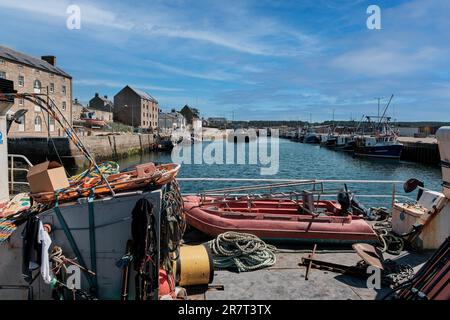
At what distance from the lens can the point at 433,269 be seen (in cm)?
405

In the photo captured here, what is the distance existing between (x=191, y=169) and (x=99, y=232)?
34054mm

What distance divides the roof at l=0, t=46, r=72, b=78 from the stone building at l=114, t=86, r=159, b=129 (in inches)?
1487

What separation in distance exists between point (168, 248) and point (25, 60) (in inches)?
1917

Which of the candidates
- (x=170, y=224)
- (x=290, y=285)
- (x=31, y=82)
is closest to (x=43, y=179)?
(x=170, y=224)

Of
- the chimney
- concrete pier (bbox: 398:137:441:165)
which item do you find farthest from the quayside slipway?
the chimney

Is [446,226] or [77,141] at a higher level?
[77,141]

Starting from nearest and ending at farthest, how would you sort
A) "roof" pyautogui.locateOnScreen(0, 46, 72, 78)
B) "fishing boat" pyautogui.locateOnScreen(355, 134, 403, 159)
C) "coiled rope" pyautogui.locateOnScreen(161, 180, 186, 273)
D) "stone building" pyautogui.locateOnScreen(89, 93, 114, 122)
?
"coiled rope" pyautogui.locateOnScreen(161, 180, 186, 273), "roof" pyautogui.locateOnScreen(0, 46, 72, 78), "fishing boat" pyautogui.locateOnScreen(355, 134, 403, 159), "stone building" pyautogui.locateOnScreen(89, 93, 114, 122)

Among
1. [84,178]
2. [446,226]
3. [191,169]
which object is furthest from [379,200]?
[191,169]

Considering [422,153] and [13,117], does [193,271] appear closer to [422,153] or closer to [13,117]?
[13,117]

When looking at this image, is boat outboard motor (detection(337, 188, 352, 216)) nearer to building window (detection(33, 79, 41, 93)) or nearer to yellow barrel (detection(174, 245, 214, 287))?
yellow barrel (detection(174, 245, 214, 287))

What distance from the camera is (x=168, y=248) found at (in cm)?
484

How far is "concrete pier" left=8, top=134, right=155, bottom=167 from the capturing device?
3500cm
